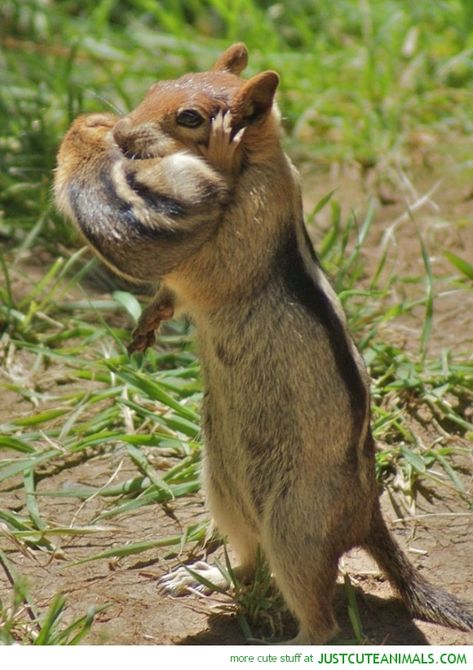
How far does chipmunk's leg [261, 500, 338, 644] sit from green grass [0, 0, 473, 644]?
188 mm

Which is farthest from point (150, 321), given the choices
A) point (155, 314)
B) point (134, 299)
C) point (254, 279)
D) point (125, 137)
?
point (134, 299)

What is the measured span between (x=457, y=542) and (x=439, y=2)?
382 centimetres

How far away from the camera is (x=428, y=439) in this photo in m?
4.73

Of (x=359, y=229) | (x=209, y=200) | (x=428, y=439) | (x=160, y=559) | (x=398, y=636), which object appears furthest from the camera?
(x=359, y=229)

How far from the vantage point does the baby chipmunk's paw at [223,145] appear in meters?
3.60

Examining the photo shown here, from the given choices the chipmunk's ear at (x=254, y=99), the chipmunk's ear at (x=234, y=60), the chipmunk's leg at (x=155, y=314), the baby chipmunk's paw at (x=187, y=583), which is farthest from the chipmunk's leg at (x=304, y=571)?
the chipmunk's ear at (x=234, y=60)

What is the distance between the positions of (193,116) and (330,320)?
73 cm

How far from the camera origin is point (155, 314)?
3975 millimetres

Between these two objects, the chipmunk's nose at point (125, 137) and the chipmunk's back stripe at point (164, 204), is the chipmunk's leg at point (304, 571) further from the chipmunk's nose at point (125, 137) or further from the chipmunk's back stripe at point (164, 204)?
the chipmunk's nose at point (125, 137)

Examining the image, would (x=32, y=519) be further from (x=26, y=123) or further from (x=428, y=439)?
Result: (x=26, y=123)

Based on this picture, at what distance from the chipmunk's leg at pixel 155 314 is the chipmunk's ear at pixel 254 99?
654 millimetres

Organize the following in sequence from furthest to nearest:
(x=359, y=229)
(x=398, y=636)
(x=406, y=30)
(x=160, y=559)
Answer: (x=406, y=30) < (x=359, y=229) < (x=160, y=559) < (x=398, y=636)

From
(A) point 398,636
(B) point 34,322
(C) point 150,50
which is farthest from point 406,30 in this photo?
(A) point 398,636

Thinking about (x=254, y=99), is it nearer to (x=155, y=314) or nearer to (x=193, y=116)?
(x=193, y=116)
